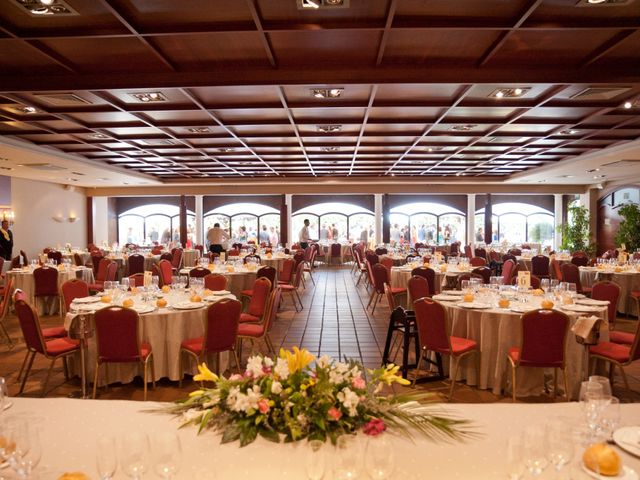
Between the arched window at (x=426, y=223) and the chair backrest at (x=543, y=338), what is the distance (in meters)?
19.0

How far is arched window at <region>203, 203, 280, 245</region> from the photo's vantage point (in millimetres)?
23531

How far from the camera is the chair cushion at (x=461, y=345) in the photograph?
15.1 ft

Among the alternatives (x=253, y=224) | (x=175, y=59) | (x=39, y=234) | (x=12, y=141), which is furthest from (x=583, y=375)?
(x=253, y=224)

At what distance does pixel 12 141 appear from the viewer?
921 cm

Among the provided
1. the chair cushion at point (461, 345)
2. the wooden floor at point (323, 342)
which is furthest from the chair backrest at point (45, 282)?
the chair cushion at point (461, 345)

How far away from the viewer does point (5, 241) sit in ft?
43.7

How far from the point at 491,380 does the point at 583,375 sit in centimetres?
86

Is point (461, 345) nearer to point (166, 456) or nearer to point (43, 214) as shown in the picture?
point (166, 456)

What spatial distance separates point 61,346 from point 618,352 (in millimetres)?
5349

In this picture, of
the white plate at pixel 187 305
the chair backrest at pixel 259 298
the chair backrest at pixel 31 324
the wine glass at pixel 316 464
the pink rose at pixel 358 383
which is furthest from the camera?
the chair backrest at pixel 259 298

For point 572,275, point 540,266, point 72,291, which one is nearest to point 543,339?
point 572,275

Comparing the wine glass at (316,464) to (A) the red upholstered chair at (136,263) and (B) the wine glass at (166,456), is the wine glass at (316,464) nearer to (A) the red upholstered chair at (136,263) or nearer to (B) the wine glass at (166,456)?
(B) the wine glass at (166,456)

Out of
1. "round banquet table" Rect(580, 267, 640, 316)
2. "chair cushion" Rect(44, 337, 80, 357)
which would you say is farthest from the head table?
"round banquet table" Rect(580, 267, 640, 316)

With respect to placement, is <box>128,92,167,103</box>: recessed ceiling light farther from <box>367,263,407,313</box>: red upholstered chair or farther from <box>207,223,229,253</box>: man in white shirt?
<box>207,223,229,253</box>: man in white shirt
